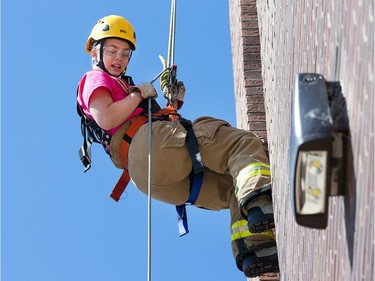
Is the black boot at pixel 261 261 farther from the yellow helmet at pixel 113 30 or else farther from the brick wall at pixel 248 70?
the yellow helmet at pixel 113 30

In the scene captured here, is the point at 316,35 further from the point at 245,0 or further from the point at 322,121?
the point at 245,0

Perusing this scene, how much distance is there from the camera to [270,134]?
5590 millimetres

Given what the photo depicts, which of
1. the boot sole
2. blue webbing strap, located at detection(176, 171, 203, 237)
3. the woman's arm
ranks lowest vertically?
the boot sole

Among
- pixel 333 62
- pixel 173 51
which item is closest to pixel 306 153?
pixel 333 62

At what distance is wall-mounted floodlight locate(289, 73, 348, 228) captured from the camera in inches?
111

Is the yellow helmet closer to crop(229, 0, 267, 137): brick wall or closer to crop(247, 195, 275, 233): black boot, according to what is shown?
crop(229, 0, 267, 137): brick wall

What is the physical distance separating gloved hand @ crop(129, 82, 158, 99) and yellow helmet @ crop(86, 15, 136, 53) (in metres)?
0.82

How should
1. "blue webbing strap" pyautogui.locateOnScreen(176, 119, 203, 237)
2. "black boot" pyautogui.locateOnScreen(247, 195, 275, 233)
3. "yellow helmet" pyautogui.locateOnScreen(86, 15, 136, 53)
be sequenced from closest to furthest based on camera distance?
"black boot" pyautogui.locateOnScreen(247, 195, 275, 233)
"blue webbing strap" pyautogui.locateOnScreen(176, 119, 203, 237)
"yellow helmet" pyautogui.locateOnScreen(86, 15, 136, 53)

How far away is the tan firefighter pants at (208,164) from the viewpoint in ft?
18.7

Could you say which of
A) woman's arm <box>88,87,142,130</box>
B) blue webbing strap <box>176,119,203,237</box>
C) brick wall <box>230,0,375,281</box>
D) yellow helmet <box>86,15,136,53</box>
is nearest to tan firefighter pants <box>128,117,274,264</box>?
blue webbing strap <box>176,119,203,237</box>

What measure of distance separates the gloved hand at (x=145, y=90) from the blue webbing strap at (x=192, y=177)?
27cm

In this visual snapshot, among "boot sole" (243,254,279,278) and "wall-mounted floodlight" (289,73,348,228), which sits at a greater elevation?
"wall-mounted floodlight" (289,73,348,228)

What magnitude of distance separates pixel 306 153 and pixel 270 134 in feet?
9.00

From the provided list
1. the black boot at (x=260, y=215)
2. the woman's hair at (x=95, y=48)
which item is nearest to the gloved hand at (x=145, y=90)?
the woman's hair at (x=95, y=48)
